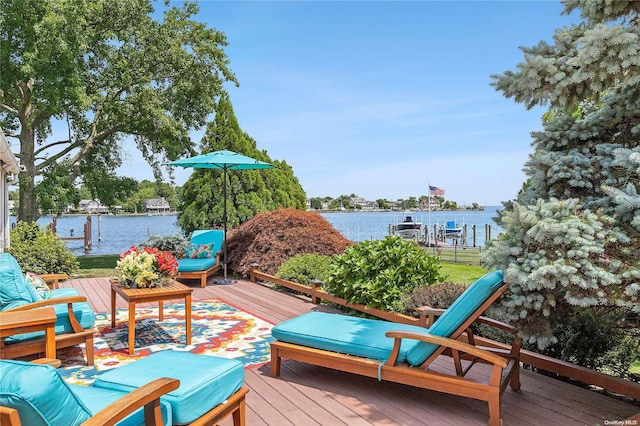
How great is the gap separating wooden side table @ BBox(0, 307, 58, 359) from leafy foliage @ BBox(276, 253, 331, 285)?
4585 mm

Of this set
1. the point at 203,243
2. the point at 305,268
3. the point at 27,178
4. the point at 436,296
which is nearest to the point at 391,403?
the point at 436,296

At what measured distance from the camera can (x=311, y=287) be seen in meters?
7.22

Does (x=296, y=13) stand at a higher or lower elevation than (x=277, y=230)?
higher

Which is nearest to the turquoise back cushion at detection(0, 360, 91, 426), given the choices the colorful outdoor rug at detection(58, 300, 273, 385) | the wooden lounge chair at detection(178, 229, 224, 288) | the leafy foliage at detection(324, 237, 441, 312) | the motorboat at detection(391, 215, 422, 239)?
the colorful outdoor rug at detection(58, 300, 273, 385)

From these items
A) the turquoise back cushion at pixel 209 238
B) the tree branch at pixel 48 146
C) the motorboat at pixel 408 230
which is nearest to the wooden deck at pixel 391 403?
the turquoise back cushion at pixel 209 238

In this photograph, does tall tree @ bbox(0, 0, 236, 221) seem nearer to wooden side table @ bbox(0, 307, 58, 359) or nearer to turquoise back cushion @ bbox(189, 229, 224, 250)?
turquoise back cushion @ bbox(189, 229, 224, 250)

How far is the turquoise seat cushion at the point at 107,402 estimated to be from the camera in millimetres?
2111

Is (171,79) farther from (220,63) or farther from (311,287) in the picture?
(311,287)

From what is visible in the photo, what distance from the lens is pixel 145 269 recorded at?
199 inches

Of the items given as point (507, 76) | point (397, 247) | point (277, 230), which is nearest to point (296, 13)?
point (277, 230)

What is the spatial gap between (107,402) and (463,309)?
2.32 m

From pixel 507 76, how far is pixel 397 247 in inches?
120

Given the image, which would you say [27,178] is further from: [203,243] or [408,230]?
[408,230]

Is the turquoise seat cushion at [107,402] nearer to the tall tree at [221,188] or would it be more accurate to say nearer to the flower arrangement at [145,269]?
the flower arrangement at [145,269]
